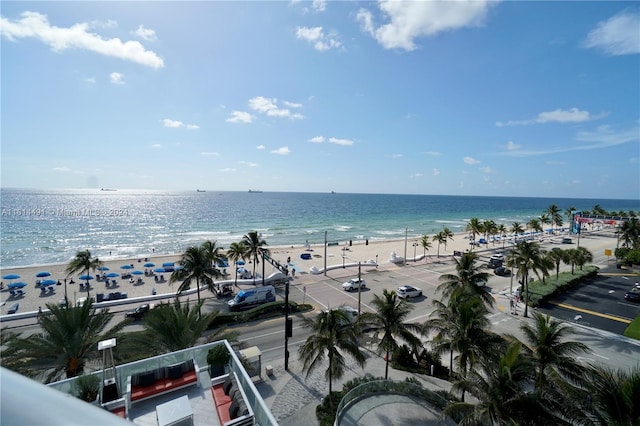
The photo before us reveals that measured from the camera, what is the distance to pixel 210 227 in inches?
3930

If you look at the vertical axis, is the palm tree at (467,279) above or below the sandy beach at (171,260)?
above

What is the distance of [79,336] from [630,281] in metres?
54.8

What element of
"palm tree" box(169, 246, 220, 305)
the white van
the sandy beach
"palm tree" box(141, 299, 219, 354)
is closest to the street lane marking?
the sandy beach

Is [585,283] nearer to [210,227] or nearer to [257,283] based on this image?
[257,283]

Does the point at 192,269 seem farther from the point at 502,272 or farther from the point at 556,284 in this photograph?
the point at 502,272

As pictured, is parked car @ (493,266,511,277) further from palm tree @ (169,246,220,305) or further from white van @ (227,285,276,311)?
palm tree @ (169,246,220,305)

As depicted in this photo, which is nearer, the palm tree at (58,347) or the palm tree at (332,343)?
the palm tree at (58,347)

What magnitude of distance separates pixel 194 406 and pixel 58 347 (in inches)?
396

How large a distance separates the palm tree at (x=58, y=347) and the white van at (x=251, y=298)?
569 inches

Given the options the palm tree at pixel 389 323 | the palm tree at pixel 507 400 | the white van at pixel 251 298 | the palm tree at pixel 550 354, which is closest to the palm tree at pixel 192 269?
the white van at pixel 251 298

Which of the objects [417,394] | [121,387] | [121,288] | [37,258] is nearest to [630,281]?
[417,394]

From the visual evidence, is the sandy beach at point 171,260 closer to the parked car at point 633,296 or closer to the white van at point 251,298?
the white van at point 251,298

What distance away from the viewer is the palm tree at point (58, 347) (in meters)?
15.3

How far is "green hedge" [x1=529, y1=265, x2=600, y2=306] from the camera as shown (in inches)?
1206
